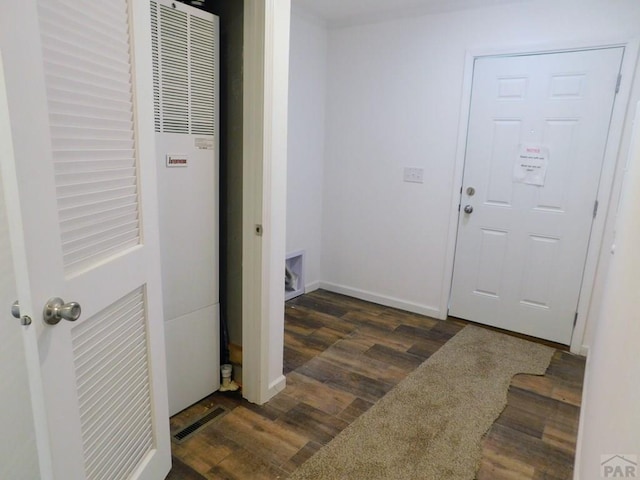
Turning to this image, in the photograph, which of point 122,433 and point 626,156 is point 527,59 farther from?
point 122,433

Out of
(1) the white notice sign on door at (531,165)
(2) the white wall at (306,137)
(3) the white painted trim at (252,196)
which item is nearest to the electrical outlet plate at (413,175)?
(1) the white notice sign on door at (531,165)

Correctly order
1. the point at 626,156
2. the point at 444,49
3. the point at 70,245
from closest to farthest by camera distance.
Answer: the point at 70,245 < the point at 626,156 < the point at 444,49

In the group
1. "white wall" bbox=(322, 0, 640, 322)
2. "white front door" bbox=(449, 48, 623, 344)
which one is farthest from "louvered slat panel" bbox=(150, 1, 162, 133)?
"white front door" bbox=(449, 48, 623, 344)

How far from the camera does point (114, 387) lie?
126 cm

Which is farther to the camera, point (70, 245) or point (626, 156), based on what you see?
point (626, 156)

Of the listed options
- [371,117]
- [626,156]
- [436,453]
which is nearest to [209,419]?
[436,453]

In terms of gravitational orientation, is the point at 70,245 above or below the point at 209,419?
above

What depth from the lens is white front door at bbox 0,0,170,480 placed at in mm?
877

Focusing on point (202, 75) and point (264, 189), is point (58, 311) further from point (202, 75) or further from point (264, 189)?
point (202, 75)

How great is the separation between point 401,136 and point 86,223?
2.76 m

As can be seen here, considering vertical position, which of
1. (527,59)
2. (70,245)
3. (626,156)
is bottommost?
(70,245)

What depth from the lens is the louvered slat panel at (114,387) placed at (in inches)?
44.3

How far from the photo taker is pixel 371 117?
11.5 ft

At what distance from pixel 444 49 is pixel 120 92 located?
2621 mm
